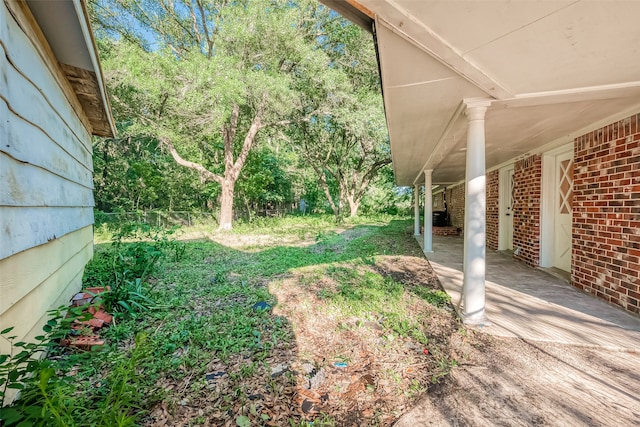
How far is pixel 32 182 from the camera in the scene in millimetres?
1782

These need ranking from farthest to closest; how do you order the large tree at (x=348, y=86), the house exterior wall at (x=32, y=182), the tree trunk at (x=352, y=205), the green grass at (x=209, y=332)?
the tree trunk at (x=352, y=205), the large tree at (x=348, y=86), the green grass at (x=209, y=332), the house exterior wall at (x=32, y=182)

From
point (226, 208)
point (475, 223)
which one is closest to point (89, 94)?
point (475, 223)

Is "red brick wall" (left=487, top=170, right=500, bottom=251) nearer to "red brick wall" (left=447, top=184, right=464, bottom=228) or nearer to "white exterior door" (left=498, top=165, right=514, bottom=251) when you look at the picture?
"white exterior door" (left=498, top=165, right=514, bottom=251)

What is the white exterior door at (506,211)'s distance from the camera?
6307 millimetres

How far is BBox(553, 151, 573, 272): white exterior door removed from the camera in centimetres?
423

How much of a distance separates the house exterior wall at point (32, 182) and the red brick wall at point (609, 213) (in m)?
4.95

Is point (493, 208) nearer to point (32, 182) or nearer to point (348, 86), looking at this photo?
point (348, 86)

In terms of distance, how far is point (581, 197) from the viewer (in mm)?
3561

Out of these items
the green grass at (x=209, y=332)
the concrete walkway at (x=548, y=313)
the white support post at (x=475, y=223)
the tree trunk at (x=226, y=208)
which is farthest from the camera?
the tree trunk at (x=226, y=208)

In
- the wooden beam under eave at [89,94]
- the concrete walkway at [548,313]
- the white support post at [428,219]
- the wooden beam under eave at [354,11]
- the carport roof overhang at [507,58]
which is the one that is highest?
the wooden beam under eave at [89,94]

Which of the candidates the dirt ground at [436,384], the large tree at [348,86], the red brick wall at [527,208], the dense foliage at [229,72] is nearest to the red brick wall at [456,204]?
the large tree at [348,86]

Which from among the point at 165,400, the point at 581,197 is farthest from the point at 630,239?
the point at 165,400

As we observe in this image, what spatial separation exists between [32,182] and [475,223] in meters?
3.47

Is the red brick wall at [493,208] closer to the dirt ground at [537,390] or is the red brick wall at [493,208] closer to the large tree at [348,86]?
the large tree at [348,86]
